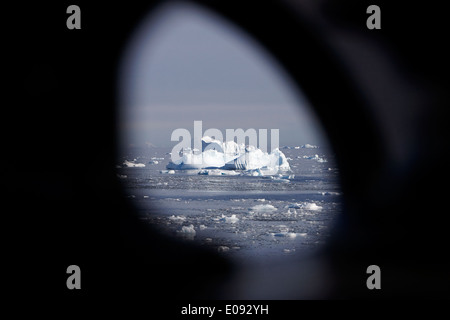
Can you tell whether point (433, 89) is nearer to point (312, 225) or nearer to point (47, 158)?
point (47, 158)

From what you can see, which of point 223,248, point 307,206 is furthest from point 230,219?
point 307,206

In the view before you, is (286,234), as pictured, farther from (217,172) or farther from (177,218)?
(217,172)

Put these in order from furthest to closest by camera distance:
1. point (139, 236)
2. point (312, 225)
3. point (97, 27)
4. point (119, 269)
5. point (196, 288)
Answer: point (312, 225)
point (139, 236)
point (196, 288)
point (119, 269)
point (97, 27)

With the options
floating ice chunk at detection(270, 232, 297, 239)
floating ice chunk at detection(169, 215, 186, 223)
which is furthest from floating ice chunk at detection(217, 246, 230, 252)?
floating ice chunk at detection(169, 215, 186, 223)

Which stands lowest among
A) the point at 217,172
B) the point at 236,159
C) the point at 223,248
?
the point at 223,248

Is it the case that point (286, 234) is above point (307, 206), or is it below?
below

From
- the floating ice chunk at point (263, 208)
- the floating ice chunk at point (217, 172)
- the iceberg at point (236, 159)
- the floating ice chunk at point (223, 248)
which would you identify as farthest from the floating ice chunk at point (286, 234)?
the floating ice chunk at point (217, 172)

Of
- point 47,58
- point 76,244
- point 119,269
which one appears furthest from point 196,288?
point 47,58

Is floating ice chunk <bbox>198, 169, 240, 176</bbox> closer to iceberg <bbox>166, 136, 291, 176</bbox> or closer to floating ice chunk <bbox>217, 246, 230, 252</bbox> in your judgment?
iceberg <bbox>166, 136, 291, 176</bbox>
